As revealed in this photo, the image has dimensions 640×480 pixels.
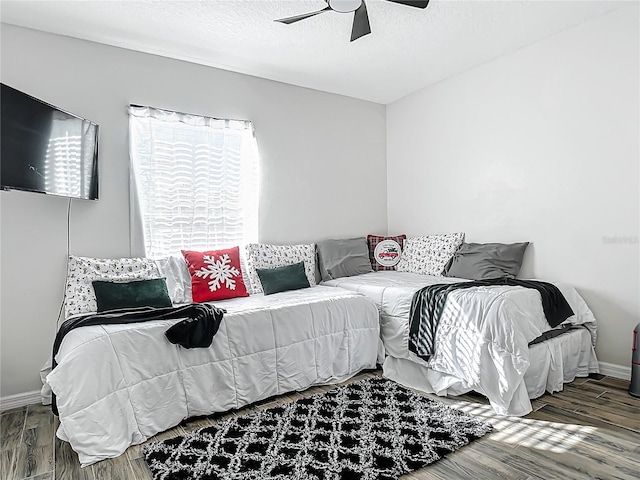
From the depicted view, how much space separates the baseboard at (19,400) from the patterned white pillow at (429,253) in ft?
10.6

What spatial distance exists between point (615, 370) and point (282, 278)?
258 centimetres

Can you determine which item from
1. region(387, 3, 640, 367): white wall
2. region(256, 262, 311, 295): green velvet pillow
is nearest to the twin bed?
region(256, 262, 311, 295): green velvet pillow

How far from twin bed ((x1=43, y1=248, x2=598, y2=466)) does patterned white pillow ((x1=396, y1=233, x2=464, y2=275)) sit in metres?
0.54

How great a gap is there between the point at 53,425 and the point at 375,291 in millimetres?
2403

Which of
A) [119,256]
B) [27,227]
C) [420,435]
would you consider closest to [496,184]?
[420,435]

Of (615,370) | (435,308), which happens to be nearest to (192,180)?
(435,308)

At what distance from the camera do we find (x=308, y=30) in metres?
3.17

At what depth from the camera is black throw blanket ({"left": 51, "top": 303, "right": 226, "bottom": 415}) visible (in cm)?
251

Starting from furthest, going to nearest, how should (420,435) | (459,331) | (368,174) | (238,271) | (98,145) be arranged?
(368,174), (238,271), (98,145), (459,331), (420,435)

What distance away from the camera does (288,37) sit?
328 cm

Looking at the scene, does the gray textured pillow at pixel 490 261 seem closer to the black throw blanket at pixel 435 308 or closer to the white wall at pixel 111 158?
the black throw blanket at pixel 435 308

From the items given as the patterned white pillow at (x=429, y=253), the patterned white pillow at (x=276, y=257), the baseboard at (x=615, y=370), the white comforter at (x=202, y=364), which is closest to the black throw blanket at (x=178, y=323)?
the white comforter at (x=202, y=364)

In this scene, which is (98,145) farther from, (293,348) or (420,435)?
(420,435)

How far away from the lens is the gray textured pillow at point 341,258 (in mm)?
4168
